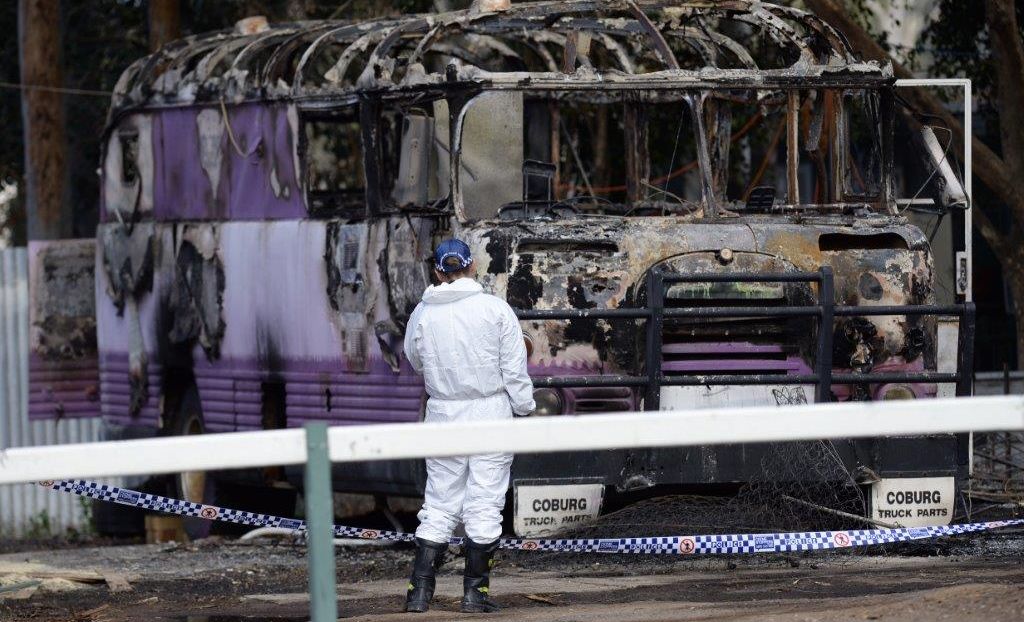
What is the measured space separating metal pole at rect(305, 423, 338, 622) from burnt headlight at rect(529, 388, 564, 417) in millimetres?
4110

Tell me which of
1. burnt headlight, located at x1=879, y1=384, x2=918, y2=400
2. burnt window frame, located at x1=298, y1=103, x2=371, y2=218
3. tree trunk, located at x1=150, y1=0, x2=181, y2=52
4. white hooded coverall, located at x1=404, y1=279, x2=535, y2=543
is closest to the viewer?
white hooded coverall, located at x1=404, y1=279, x2=535, y2=543

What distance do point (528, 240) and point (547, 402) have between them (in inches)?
34.5

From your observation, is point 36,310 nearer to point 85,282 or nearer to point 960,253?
point 85,282

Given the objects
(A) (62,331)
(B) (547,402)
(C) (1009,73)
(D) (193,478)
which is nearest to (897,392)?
(B) (547,402)

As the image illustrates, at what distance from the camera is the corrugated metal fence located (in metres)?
17.9

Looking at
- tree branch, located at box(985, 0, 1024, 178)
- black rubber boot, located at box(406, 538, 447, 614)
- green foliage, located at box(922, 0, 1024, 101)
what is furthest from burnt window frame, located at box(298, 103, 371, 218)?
green foliage, located at box(922, 0, 1024, 101)

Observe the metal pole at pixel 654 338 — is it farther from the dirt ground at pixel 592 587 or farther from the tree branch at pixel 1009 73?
the tree branch at pixel 1009 73

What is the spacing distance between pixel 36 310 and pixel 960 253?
25.7ft

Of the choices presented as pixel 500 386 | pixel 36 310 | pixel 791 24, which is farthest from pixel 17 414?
pixel 500 386

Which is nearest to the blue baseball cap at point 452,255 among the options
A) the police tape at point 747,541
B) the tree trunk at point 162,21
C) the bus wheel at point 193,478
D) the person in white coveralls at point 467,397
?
the person in white coveralls at point 467,397

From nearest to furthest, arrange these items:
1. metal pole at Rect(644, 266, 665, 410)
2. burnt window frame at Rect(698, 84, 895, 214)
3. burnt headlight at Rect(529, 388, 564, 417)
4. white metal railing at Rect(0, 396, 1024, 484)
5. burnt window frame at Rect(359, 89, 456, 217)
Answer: white metal railing at Rect(0, 396, 1024, 484) < metal pole at Rect(644, 266, 665, 410) < burnt headlight at Rect(529, 388, 564, 417) < burnt window frame at Rect(359, 89, 456, 217) < burnt window frame at Rect(698, 84, 895, 214)

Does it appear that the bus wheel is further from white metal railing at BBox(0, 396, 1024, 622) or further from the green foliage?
white metal railing at BBox(0, 396, 1024, 622)

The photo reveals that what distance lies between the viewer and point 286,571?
1166 cm

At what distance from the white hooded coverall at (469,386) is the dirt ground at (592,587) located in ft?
1.51
